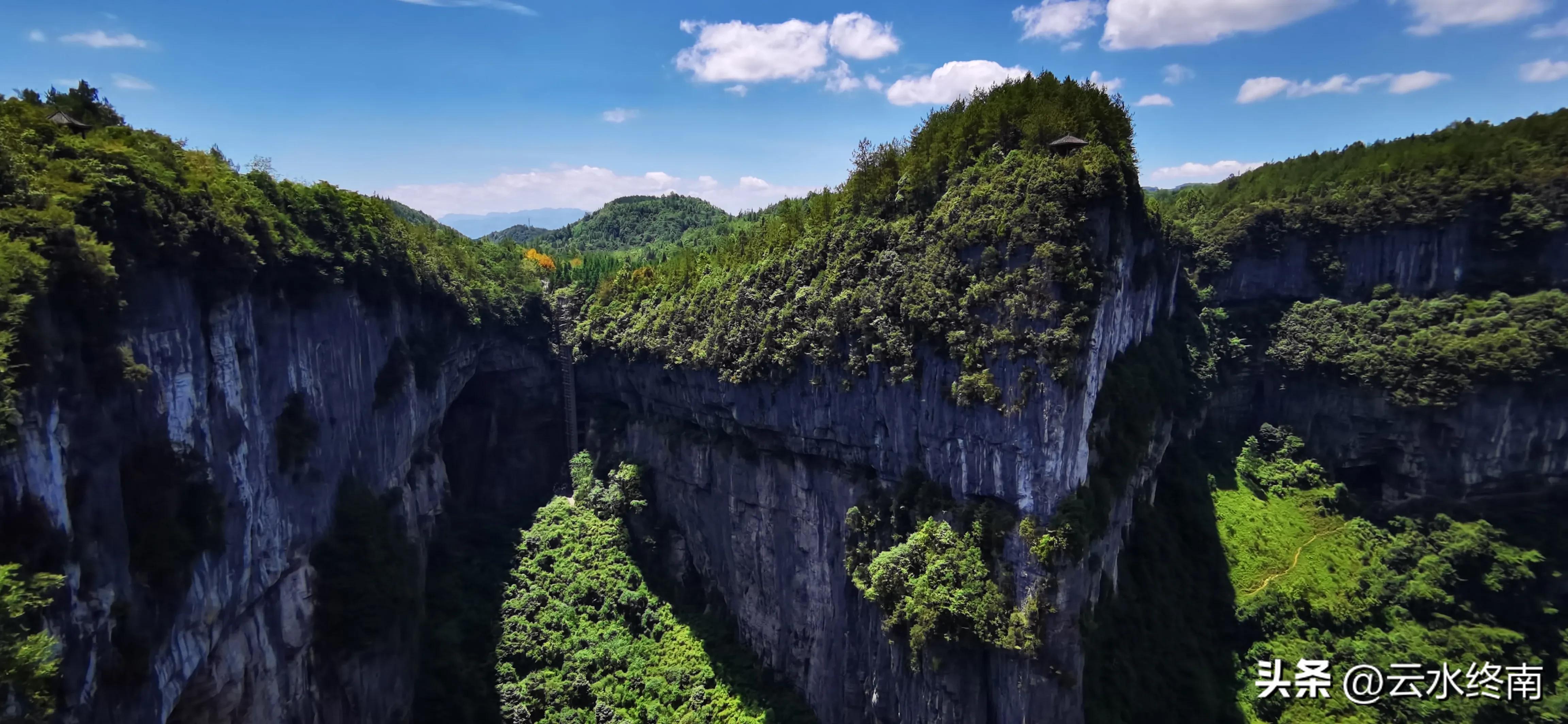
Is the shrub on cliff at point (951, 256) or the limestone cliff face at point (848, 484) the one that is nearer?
the shrub on cliff at point (951, 256)

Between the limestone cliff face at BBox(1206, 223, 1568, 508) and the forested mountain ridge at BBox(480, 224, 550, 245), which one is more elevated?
the forested mountain ridge at BBox(480, 224, 550, 245)

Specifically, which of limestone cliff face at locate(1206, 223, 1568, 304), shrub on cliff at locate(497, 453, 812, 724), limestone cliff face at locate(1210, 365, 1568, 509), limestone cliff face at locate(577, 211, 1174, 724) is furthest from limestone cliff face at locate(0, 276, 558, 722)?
limestone cliff face at locate(1206, 223, 1568, 304)

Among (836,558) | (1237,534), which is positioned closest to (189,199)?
(836,558)

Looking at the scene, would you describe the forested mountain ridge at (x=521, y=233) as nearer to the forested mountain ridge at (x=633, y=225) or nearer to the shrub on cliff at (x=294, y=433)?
the forested mountain ridge at (x=633, y=225)

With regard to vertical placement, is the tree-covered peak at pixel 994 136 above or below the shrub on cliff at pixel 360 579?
above

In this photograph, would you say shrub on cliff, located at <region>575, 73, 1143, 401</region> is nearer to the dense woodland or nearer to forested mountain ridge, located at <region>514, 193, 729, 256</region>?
the dense woodland

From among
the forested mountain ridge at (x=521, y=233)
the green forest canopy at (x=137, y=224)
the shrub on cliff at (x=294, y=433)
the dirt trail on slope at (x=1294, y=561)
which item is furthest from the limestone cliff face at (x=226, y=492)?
the forested mountain ridge at (x=521, y=233)

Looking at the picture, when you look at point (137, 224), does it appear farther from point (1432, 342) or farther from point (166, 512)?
point (1432, 342)

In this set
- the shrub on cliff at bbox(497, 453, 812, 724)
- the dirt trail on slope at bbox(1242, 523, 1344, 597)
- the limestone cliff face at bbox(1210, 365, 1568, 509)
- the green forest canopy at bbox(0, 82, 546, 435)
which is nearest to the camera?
the green forest canopy at bbox(0, 82, 546, 435)
